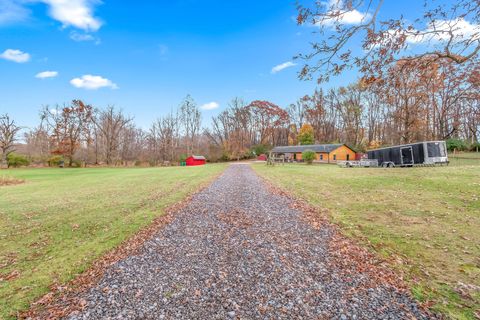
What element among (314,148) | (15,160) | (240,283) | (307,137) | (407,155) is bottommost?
(240,283)

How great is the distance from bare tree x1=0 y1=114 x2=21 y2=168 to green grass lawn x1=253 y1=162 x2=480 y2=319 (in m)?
53.7

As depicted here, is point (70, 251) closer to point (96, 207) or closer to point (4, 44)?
point (96, 207)

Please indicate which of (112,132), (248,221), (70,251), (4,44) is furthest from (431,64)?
(112,132)

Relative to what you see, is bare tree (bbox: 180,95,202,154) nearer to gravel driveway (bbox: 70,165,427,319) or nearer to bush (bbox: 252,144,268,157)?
bush (bbox: 252,144,268,157)

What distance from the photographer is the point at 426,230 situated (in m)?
6.51

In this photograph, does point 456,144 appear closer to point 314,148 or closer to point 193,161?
point 314,148

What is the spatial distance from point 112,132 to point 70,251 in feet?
184

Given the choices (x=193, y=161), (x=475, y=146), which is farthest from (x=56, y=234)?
(x=475, y=146)

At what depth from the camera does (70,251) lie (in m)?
5.70

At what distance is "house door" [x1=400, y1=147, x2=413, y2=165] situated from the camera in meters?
25.9

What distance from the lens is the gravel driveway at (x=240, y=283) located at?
128 inches

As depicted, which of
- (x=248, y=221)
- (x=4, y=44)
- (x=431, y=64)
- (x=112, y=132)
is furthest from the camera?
(x=112, y=132)

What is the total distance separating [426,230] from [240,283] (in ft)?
19.2

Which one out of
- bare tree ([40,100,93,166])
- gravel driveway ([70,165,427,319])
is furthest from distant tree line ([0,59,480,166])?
gravel driveway ([70,165,427,319])
